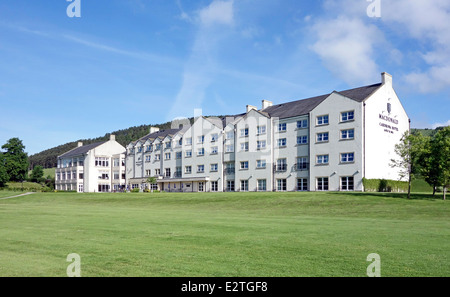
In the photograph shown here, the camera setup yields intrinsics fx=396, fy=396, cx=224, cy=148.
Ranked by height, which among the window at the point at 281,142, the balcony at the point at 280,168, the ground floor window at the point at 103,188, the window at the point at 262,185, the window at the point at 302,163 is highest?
the window at the point at 281,142

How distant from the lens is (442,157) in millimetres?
41094

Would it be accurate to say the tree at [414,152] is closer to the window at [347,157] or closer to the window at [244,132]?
the window at [347,157]

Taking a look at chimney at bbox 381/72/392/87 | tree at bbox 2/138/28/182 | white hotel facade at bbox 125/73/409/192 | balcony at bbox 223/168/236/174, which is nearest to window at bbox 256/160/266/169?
white hotel facade at bbox 125/73/409/192

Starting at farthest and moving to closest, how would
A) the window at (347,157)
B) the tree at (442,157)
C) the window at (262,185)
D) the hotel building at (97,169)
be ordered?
the hotel building at (97,169), the window at (262,185), the window at (347,157), the tree at (442,157)

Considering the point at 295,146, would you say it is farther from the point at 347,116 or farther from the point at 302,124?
the point at 347,116

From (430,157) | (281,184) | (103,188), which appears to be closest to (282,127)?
(281,184)

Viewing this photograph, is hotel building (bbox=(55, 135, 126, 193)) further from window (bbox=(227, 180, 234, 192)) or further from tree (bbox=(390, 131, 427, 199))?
tree (bbox=(390, 131, 427, 199))

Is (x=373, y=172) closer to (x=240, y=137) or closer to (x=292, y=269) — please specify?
(x=240, y=137)

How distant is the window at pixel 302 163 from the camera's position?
5875cm

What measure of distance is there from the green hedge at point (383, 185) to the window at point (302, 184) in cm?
929

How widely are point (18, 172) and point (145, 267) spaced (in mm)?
106726

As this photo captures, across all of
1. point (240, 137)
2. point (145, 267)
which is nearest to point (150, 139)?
point (240, 137)

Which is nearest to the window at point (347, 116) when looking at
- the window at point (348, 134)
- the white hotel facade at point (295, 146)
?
the white hotel facade at point (295, 146)
